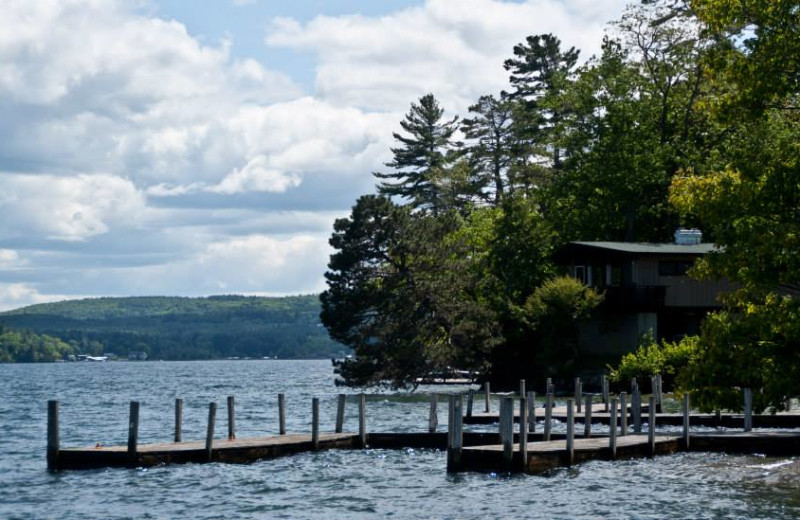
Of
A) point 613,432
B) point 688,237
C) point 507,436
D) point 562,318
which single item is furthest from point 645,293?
point 507,436

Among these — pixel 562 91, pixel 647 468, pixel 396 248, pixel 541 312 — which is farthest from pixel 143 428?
pixel 562 91

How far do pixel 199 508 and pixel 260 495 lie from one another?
230 centimetres

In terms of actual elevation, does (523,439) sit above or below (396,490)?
above

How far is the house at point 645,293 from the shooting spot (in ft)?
233

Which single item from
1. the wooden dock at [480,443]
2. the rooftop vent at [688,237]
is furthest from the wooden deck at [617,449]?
the rooftop vent at [688,237]

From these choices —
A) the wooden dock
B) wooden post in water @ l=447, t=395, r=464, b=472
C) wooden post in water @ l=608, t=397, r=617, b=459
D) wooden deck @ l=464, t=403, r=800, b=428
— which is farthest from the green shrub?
wooden post in water @ l=447, t=395, r=464, b=472

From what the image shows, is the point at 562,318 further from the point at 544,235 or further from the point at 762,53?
the point at 762,53

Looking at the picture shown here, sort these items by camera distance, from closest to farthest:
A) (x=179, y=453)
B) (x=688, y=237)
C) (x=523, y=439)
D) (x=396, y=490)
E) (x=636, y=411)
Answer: (x=396, y=490) < (x=523, y=439) < (x=179, y=453) < (x=636, y=411) < (x=688, y=237)

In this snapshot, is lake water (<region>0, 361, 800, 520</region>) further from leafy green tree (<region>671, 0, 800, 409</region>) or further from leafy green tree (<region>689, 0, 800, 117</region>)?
leafy green tree (<region>689, 0, 800, 117</region>)

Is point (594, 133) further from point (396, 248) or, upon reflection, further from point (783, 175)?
point (783, 175)

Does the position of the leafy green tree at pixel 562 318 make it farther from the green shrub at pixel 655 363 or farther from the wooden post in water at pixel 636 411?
the wooden post in water at pixel 636 411

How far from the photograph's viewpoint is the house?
7106 cm

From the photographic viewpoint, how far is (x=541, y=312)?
73.6 m

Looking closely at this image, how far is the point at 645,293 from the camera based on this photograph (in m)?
71.1
